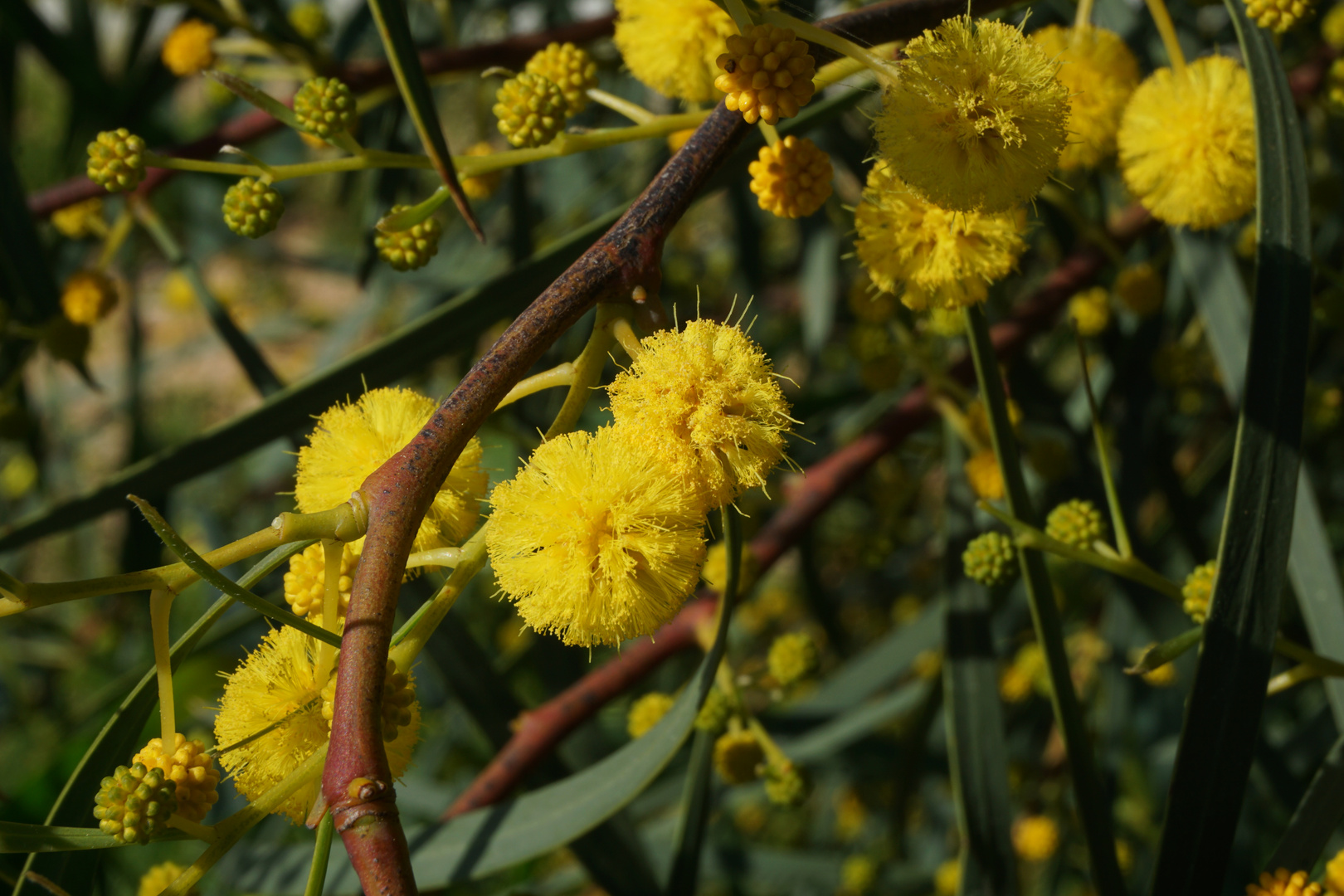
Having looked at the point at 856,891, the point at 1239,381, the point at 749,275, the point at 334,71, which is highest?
the point at 334,71

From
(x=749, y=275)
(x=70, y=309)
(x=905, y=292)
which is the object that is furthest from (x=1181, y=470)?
(x=70, y=309)

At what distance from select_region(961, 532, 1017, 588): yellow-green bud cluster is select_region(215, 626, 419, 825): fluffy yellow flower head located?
2.76ft

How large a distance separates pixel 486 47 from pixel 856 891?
6.86 ft

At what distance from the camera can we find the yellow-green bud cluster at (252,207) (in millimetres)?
1170

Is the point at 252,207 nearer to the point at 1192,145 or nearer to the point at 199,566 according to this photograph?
the point at 199,566

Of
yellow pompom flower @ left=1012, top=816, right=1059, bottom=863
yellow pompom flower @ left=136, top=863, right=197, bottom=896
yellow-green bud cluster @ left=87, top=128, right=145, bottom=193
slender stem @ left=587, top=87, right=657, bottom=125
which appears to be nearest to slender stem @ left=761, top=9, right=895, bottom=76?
slender stem @ left=587, top=87, right=657, bottom=125

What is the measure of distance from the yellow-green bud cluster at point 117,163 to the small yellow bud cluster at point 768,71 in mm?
807

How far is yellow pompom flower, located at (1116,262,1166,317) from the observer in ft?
6.16

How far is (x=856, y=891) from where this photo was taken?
2.39 metres

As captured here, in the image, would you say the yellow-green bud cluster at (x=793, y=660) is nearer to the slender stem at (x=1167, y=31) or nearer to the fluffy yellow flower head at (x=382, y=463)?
the fluffy yellow flower head at (x=382, y=463)

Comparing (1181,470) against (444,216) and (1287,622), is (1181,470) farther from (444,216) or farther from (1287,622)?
(444,216)

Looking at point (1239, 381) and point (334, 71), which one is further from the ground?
point (334, 71)

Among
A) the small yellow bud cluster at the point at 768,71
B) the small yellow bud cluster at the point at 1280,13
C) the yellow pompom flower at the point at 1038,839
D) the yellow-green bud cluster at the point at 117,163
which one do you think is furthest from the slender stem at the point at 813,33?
the yellow pompom flower at the point at 1038,839

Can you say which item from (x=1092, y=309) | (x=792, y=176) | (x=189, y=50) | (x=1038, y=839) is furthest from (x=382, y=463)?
(x=1038, y=839)
